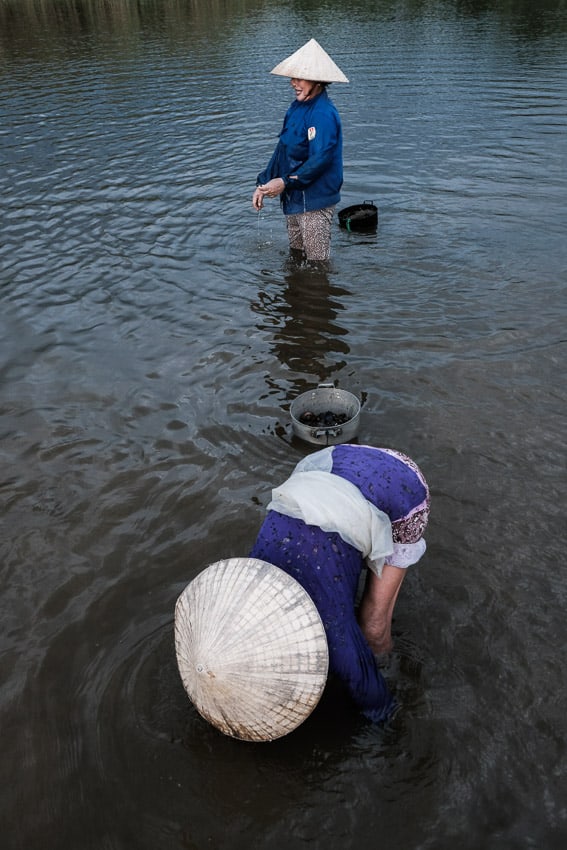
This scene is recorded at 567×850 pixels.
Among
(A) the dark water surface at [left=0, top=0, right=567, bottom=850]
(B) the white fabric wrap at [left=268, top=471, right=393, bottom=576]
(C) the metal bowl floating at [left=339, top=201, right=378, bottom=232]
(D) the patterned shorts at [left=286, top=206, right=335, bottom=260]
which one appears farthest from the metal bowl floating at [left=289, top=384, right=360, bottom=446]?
(C) the metal bowl floating at [left=339, top=201, right=378, bottom=232]

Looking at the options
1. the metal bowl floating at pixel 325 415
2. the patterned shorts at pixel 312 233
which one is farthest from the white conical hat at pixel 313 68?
the metal bowl floating at pixel 325 415

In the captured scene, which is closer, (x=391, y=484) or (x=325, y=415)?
(x=391, y=484)

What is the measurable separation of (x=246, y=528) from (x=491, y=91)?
1337cm

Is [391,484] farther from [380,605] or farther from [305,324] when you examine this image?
[305,324]

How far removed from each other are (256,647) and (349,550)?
0.60 meters

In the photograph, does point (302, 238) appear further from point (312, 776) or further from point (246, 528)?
point (312, 776)

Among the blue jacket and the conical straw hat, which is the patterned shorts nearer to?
the blue jacket

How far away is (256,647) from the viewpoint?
2.33 metres

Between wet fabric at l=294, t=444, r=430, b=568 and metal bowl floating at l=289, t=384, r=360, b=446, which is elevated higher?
wet fabric at l=294, t=444, r=430, b=568

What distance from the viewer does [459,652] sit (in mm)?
3471

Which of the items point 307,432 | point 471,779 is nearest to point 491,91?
point 307,432

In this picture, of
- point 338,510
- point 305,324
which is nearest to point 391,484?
point 338,510

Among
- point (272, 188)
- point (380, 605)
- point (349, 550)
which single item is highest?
point (272, 188)

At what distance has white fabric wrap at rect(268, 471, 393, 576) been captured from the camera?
263cm
